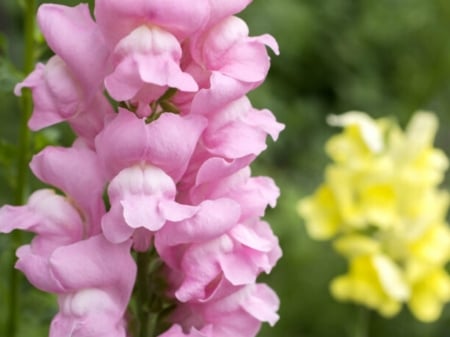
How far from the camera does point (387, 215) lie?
6.50 feet

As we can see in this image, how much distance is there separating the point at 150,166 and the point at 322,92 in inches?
92.7

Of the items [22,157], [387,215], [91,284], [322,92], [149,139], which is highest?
[149,139]

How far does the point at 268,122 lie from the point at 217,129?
2.3 inches

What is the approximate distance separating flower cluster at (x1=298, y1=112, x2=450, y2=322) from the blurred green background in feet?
1.24

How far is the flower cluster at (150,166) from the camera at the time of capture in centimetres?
101

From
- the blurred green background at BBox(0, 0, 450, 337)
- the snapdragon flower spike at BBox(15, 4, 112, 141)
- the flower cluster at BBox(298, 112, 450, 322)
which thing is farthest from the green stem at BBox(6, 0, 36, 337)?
the blurred green background at BBox(0, 0, 450, 337)

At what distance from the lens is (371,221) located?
6.55 ft

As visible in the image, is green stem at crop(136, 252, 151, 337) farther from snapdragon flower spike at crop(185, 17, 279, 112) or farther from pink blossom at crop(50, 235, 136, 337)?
snapdragon flower spike at crop(185, 17, 279, 112)

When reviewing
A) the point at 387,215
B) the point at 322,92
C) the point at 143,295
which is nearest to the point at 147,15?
the point at 143,295

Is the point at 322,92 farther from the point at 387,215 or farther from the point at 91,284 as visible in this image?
the point at 91,284

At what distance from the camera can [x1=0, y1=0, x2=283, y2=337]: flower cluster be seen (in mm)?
1006

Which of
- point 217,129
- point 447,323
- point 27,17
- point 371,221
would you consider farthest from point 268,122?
point 447,323

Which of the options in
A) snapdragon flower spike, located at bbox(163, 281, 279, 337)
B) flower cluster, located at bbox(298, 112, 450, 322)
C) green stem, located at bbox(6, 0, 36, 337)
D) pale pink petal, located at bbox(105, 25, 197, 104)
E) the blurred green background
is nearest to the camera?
pale pink petal, located at bbox(105, 25, 197, 104)

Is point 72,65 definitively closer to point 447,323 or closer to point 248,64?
point 248,64
